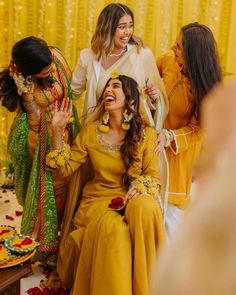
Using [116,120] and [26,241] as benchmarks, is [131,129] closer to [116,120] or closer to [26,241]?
[116,120]

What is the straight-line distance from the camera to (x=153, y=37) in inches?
172

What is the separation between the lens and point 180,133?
3.05m

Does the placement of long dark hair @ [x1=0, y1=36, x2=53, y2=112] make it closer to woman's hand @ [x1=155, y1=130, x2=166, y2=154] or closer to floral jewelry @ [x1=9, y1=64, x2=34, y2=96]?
floral jewelry @ [x1=9, y1=64, x2=34, y2=96]

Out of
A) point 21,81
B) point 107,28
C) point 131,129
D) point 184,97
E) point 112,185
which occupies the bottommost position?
point 112,185

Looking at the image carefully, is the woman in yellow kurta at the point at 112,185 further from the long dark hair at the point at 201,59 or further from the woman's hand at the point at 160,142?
the long dark hair at the point at 201,59

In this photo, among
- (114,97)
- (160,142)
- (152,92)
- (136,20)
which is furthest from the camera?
(136,20)

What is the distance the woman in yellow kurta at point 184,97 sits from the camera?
2.92 metres

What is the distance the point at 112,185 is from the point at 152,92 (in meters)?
0.59

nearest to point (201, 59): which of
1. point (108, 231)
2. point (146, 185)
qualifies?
point (146, 185)

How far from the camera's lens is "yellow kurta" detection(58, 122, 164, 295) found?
2494mm

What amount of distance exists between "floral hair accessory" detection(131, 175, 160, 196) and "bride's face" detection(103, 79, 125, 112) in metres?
0.39

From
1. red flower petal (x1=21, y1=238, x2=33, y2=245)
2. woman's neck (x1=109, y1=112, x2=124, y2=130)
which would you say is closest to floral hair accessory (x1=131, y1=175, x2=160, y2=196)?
woman's neck (x1=109, y1=112, x2=124, y2=130)

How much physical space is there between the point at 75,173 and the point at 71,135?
23 centimetres

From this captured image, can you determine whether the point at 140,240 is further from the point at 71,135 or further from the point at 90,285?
the point at 71,135
